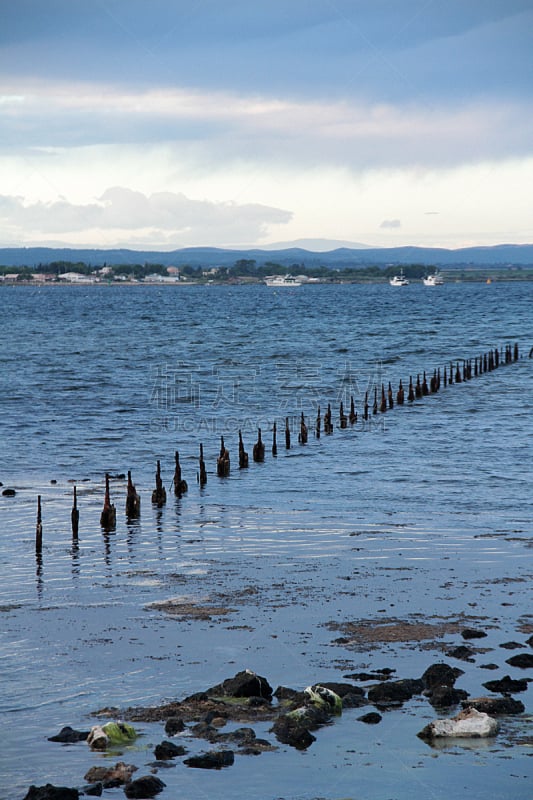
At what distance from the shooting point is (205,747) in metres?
16.9

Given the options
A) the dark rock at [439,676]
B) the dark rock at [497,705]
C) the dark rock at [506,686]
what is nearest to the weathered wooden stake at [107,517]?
the dark rock at [439,676]

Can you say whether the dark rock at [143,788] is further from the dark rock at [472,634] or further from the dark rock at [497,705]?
the dark rock at [472,634]

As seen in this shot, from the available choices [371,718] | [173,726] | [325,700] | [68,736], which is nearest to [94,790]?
[68,736]

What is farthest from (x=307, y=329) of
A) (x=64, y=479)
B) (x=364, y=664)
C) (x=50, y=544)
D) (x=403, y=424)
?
(x=364, y=664)

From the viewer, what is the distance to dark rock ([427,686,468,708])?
60.3 ft

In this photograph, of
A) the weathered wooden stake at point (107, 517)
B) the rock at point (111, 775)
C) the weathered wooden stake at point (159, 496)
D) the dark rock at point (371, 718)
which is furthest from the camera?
the weathered wooden stake at point (159, 496)

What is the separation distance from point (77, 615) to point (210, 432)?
35020 mm

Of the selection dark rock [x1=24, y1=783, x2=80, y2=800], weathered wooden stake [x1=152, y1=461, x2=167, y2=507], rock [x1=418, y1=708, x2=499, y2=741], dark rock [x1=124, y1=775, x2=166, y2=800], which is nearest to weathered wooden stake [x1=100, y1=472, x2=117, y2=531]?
weathered wooden stake [x1=152, y1=461, x2=167, y2=507]

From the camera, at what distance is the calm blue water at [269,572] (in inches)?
655

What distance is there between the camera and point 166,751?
16578 mm

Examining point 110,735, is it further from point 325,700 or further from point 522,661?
point 522,661

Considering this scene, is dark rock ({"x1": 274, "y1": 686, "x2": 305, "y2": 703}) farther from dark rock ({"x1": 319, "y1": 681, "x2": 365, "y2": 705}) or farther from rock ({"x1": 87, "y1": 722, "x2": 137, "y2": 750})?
rock ({"x1": 87, "y1": 722, "x2": 137, "y2": 750})

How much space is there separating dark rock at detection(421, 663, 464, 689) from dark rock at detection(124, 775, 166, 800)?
18.5ft

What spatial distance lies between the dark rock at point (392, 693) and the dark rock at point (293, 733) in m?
1.68
